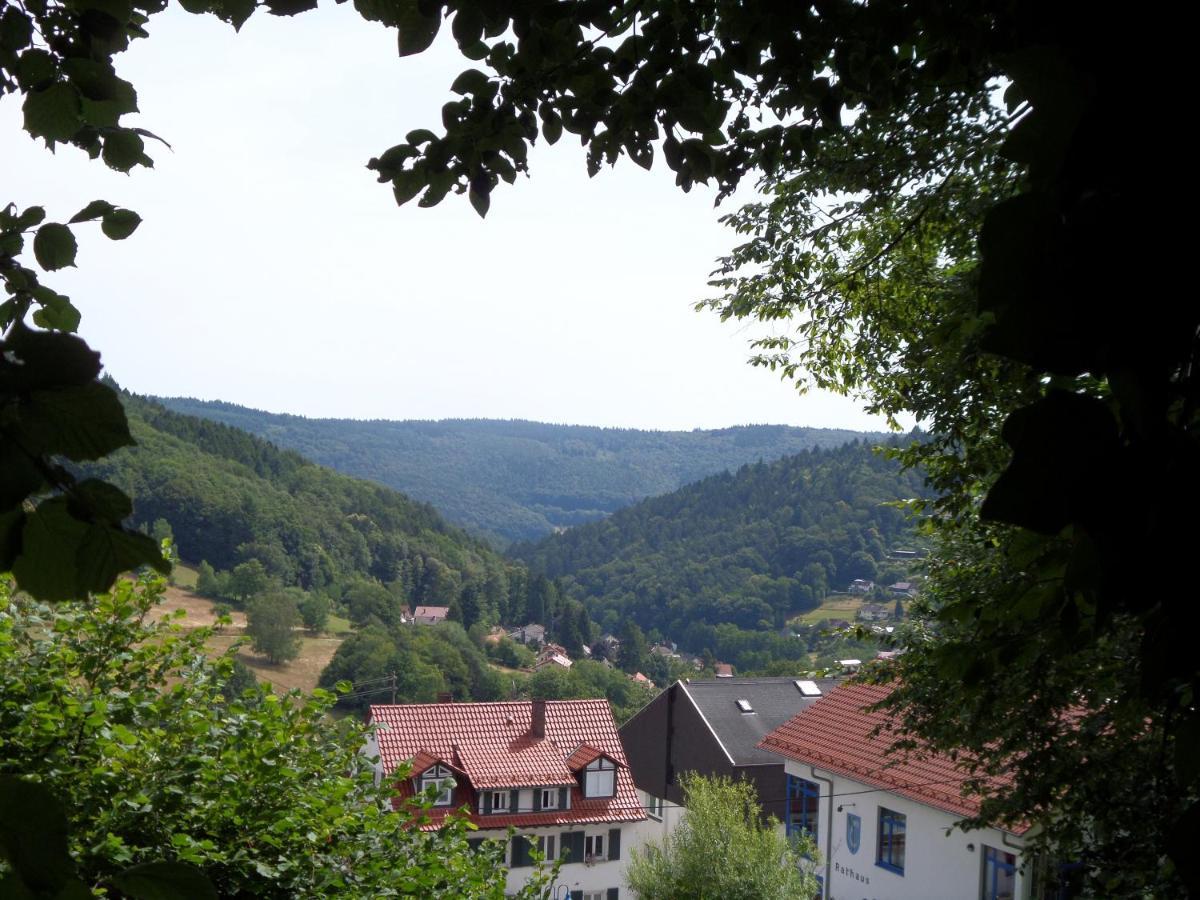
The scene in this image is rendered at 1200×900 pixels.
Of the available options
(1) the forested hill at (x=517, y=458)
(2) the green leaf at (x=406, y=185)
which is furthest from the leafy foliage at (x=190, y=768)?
(1) the forested hill at (x=517, y=458)

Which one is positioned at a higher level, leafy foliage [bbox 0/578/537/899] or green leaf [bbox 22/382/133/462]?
green leaf [bbox 22/382/133/462]

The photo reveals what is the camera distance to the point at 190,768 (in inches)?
166

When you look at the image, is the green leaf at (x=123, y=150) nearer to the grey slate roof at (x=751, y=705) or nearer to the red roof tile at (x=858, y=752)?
the red roof tile at (x=858, y=752)

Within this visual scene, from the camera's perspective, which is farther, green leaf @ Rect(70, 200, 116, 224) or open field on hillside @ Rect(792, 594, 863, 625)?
open field on hillside @ Rect(792, 594, 863, 625)

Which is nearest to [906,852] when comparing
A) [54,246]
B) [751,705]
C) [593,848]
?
[593,848]

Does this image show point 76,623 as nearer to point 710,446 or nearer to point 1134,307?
point 1134,307

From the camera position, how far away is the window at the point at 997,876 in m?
13.9

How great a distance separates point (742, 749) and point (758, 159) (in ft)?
94.7

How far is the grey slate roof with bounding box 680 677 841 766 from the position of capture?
30312 mm

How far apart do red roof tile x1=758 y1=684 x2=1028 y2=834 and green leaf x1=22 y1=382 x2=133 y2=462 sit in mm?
13909

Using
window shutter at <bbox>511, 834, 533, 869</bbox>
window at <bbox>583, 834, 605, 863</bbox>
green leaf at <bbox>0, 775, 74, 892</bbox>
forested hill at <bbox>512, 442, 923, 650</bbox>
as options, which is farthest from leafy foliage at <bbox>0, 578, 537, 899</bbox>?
forested hill at <bbox>512, 442, 923, 650</bbox>

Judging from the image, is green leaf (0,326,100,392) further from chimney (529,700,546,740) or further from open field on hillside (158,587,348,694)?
open field on hillside (158,587,348,694)

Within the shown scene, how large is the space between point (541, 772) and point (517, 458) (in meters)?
162

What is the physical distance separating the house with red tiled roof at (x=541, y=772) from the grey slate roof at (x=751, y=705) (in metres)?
4.72
